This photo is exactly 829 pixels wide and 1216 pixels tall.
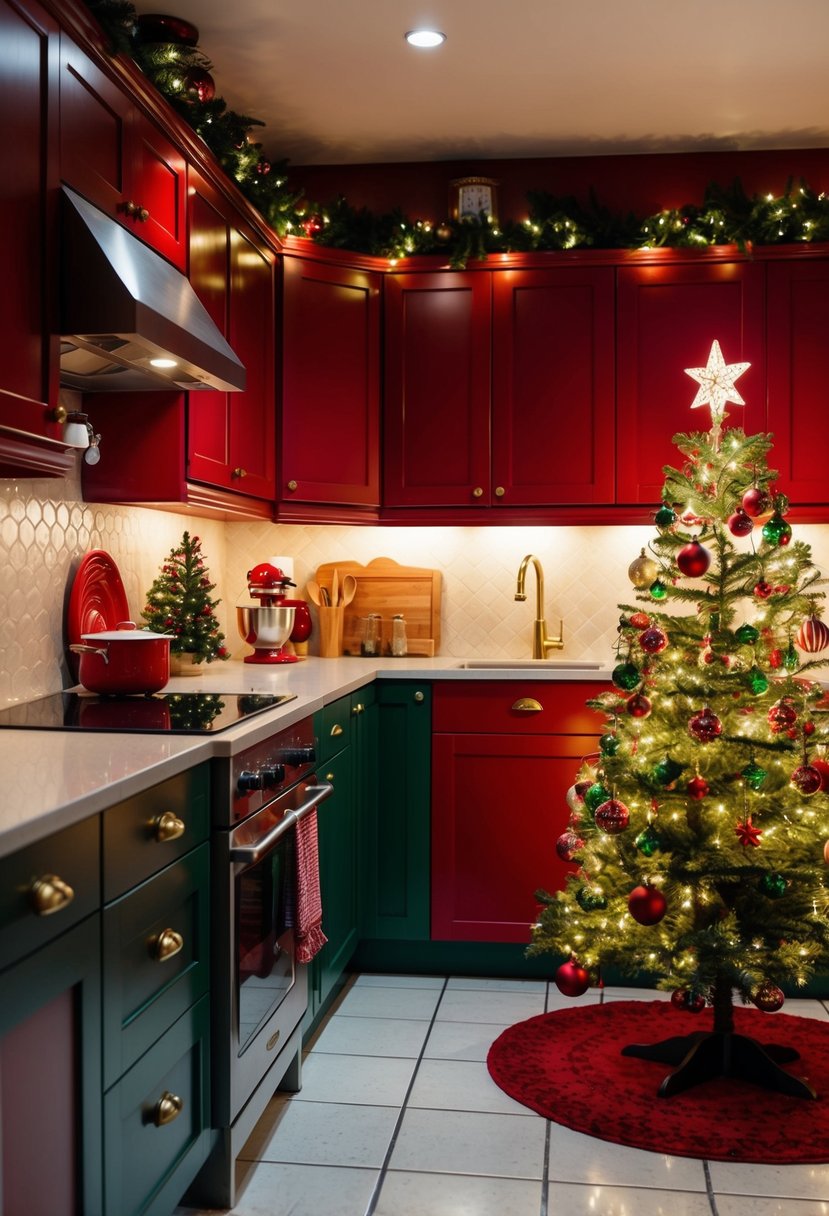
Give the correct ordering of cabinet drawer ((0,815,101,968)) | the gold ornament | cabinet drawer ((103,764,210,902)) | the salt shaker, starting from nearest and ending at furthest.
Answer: cabinet drawer ((0,815,101,968)) < cabinet drawer ((103,764,210,902)) < the gold ornament < the salt shaker

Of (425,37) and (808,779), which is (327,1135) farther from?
(425,37)

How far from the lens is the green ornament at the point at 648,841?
279 cm

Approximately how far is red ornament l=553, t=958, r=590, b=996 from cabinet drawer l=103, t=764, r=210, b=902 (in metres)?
1.12

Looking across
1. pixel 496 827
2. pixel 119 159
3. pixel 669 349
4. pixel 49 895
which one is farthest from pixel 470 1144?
pixel 669 349

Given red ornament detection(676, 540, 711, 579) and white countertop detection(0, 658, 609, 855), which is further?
red ornament detection(676, 540, 711, 579)

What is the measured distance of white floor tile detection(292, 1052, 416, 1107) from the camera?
2.78 m

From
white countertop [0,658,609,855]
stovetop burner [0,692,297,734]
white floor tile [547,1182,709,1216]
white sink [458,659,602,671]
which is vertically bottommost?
white floor tile [547,1182,709,1216]

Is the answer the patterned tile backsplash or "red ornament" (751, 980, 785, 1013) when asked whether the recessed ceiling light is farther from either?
"red ornament" (751, 980, 785, 1013)

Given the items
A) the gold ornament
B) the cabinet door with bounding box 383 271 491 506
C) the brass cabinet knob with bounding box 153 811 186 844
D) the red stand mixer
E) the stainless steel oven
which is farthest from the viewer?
the cabinet door with bounding box 383 271 491 506

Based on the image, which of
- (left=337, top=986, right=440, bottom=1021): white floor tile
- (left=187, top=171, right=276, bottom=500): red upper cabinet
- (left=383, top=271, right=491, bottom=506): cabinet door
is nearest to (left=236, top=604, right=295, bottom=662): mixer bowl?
(left=187, top=171, right=276, bottom=500): red upper cabinet

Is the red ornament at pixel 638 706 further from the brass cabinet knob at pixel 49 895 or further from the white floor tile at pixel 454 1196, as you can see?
the brass cabinet knob at pixel 49 895

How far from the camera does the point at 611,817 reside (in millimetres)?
2742

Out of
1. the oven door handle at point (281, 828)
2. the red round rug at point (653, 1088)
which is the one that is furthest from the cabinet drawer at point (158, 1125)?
the red round rug at point (653, 1088)

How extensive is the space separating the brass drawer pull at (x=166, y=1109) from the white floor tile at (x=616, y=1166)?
887 millimetres
